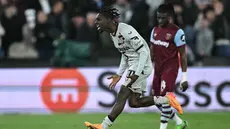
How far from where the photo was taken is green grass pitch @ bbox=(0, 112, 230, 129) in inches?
490

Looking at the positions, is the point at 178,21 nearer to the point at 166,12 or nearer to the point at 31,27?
the point at 31,27

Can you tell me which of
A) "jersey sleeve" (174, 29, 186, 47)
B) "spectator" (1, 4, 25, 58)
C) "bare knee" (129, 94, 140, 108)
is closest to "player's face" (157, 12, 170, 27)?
"jersey sleeve" (174, 29, 186, 47)

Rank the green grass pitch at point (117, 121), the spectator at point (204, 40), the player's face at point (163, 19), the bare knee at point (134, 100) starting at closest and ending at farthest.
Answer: the bare knee at point (134, 100), the player's face at point (163, 19), the green grass pitch at point (117, 121), the spectator at point (204, 40)

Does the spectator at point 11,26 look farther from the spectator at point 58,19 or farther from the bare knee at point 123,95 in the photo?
the bare knee at point 123,95

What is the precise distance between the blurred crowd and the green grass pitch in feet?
10.8

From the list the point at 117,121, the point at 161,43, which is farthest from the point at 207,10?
the point at 161,43

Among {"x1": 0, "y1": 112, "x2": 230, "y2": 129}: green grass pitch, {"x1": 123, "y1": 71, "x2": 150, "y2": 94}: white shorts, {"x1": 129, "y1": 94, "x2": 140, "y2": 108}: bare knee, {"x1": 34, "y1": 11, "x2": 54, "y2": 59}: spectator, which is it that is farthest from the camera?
{"x1": 34, "y1": 11, "x2": 54, "y2": 59}: spectator

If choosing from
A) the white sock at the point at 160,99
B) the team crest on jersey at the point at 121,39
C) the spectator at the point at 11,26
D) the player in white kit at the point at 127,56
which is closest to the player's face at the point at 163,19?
the player in white kit at the point at 127,56

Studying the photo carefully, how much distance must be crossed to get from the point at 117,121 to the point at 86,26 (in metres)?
5.07

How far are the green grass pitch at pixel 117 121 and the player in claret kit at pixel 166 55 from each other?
1.20 m

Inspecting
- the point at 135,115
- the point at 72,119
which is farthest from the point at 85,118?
the point at 135,115

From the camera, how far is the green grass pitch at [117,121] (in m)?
Answer: 12.4

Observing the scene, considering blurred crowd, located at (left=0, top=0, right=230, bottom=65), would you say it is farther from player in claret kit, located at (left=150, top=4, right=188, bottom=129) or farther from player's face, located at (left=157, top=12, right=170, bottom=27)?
player's face, located at (left=157, top=12, right=170, bottom=27)

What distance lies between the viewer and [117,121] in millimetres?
13453
